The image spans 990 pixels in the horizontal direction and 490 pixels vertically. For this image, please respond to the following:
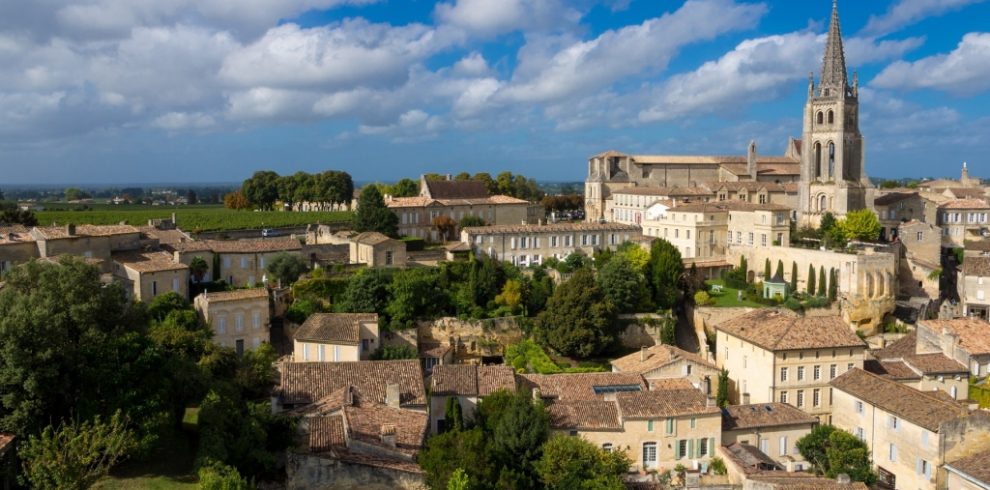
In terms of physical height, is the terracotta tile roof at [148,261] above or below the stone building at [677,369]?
above

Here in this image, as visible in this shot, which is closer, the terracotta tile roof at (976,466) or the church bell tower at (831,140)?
the terracotta tile roof at (976,466)

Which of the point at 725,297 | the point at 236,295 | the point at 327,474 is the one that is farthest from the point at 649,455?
the point at 725,297

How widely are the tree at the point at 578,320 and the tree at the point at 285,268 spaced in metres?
13.0

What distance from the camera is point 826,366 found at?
35.8 meters

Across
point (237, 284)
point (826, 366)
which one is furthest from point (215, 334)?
point (826, 366)

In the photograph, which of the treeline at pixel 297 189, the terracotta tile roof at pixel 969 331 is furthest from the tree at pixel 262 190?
the terracotta tile roof at pixel 969 331

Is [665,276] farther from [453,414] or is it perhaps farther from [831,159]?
[831,159]

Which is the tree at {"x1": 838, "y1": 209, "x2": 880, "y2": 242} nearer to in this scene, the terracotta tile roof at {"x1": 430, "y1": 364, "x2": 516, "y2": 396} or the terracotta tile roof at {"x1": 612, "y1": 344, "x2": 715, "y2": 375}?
the terracotta tile roof at {"x1": 612, "y1": 344, "x2": 715, "y2": 375}

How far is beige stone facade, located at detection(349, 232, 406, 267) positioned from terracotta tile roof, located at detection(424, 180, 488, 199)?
1748cm

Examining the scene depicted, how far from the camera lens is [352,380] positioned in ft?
99.4

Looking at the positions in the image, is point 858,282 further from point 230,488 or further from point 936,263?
point 230,488

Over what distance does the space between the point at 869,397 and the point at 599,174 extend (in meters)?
44.4

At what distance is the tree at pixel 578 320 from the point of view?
41.2 meters

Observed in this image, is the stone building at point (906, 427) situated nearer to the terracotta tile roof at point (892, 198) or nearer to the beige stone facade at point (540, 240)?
the beige stone facade at point (540, 240)
